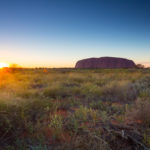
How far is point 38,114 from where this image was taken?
297cm

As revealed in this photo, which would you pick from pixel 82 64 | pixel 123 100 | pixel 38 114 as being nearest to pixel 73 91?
pixel 123 100

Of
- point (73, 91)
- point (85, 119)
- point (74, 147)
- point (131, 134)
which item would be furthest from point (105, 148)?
point (73, 91)

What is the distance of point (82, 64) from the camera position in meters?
87.9

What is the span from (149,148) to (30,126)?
2.12 meters

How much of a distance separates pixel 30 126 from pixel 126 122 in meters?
2.09

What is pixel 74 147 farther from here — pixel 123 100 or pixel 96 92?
pixel 96 92

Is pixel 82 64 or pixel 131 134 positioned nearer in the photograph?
pixel 131 134

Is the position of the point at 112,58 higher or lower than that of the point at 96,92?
higher

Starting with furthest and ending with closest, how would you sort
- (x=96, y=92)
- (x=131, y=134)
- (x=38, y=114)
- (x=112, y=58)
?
(x=112, y=58) < (x=96, y=92) < (x=38, y=114) < (x=131, y=134)

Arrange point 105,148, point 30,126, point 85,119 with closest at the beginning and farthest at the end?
point 105,148, point 30,126, point 85,119

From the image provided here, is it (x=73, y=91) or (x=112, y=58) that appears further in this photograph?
(x=112, y=58)

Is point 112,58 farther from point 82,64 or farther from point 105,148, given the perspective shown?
point 105,148

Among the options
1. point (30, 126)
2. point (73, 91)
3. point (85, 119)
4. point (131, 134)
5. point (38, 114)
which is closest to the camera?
point (131, 134)

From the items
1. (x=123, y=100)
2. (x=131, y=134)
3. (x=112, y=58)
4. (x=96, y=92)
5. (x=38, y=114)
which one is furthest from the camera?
(x=112, y=58)
